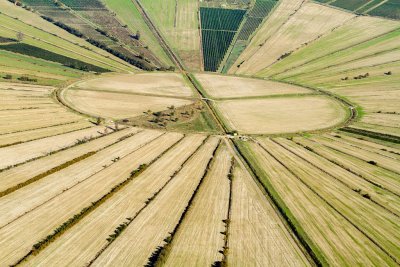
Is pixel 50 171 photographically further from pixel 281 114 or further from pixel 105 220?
pixel 281 114

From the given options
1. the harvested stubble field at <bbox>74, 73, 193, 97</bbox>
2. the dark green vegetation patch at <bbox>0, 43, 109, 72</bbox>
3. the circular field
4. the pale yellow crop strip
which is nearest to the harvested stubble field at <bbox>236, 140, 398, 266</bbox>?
the pale yellow crop strip

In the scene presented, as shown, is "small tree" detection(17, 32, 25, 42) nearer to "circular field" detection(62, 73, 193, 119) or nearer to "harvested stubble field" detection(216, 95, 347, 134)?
"circular field" detection(62, 73, 193, 119)

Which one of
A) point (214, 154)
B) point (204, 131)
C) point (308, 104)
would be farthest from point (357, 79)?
point (214, 154)

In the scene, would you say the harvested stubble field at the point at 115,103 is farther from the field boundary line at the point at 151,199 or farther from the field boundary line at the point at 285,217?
the field boundary line at the point at 285,217

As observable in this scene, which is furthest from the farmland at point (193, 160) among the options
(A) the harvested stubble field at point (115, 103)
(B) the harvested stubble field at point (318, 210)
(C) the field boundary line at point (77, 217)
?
(A) the harvested stubble field at point (115, 103)

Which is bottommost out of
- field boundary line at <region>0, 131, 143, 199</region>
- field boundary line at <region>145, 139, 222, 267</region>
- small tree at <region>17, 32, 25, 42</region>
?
field boundary line at <region>145, 139, 222, 267</region>

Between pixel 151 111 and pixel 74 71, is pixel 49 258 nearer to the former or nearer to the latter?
pixel 151 111
